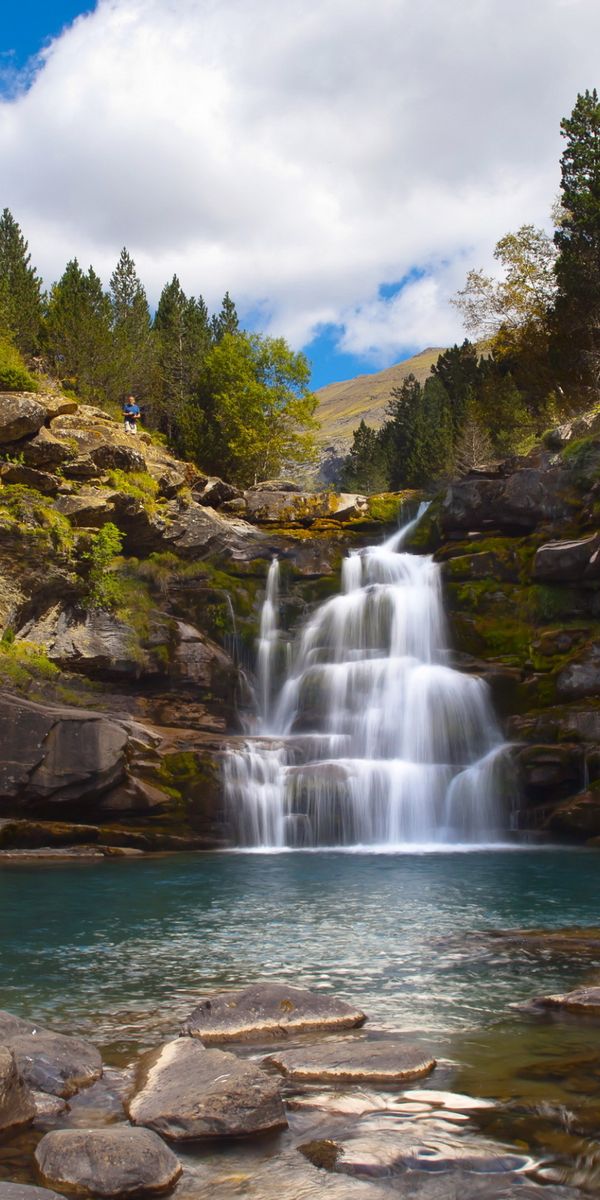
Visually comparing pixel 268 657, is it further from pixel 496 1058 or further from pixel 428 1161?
pixel 428 1161

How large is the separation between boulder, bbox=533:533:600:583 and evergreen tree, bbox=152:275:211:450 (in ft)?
104

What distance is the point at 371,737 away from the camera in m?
28.5

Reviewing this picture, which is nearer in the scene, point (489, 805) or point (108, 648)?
point (489, 805)

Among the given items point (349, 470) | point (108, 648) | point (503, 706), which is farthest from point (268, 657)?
point (349, 470)

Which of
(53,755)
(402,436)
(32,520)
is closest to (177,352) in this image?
(402,436)

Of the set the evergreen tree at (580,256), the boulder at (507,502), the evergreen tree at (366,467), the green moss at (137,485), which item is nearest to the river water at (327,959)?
the boulder at (507,502)

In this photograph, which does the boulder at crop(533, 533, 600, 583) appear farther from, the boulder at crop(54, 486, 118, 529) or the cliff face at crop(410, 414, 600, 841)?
the boulder at crop(54, 486, 118, 529)

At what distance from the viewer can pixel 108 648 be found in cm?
2992

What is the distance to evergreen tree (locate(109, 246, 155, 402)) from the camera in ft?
187

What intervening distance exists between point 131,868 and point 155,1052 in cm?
1412

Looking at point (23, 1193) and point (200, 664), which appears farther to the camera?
point (200, 664)

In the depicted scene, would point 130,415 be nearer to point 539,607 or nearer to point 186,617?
point 186,617

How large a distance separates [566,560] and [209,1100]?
1035 inches

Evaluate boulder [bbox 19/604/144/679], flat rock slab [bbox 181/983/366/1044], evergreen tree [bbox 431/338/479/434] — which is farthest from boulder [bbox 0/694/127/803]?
evergreen tree [bbox 431/338/479/434]
